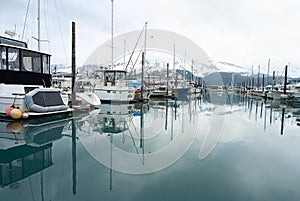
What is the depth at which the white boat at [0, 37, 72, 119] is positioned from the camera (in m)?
11.1

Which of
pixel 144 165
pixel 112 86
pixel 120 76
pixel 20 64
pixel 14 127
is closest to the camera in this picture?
pixel 144 165

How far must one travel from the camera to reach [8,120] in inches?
437

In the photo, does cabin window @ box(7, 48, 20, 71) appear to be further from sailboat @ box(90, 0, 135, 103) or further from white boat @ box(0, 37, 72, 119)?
sailboat @ box(90, 0, 135, 103)

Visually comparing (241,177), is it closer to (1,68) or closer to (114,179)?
(114,179)

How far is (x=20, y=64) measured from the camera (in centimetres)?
1225

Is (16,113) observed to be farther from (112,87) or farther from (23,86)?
(112,87)

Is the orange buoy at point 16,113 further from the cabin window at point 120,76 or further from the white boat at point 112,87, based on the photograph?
the cabin window at point 120,76

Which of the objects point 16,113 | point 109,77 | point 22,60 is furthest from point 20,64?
point 109,77

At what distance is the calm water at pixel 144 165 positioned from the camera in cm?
415

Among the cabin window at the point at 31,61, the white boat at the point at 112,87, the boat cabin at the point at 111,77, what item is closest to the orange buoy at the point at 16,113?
the cabin window at the point at 31,61

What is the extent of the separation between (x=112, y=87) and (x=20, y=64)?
426 inches

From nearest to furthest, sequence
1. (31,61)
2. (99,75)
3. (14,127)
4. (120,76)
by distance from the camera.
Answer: (14,127) < (31,61) < (99,75) < (120,76)

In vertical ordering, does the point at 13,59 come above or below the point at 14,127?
above

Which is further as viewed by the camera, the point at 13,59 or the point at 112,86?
the point at 112,86
